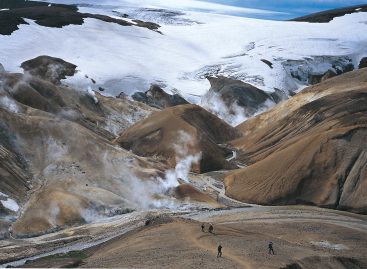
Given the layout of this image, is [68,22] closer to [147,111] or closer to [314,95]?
[147,111]

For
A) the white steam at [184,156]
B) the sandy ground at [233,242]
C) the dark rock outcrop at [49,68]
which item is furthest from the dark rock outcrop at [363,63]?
the sandy ground at [233,242]

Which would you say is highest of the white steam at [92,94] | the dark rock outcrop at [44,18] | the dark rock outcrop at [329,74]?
the dark rock outcrop at [44,18]

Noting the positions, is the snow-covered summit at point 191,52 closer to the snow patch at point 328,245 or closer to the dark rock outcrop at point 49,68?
the dark rock outcrop at point 49,68

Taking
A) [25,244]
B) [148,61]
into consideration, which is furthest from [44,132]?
[148,61]

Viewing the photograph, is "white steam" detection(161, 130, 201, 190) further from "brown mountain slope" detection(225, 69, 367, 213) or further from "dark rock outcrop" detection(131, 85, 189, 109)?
"dark rock outcrop" detection(131, 85, 189, 109)

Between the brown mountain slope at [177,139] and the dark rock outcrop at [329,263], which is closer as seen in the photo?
the dark rock outcrop at [329,263]
